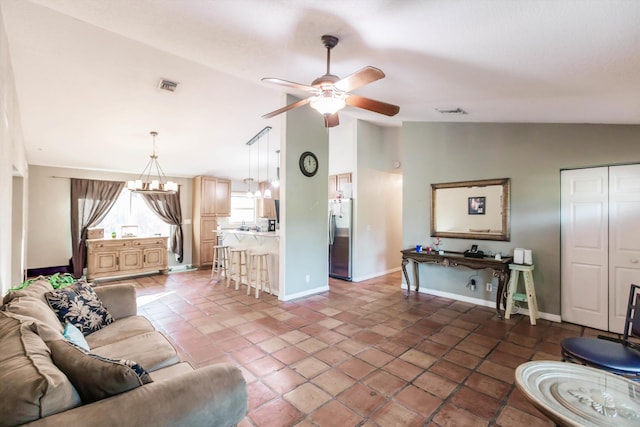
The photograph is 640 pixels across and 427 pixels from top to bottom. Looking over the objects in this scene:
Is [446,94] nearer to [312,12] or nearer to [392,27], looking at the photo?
[392,27]

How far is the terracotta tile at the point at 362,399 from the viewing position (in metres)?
2.06

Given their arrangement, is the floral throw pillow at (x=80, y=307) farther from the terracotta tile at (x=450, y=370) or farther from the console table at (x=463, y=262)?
the console table at (x=463, y=262)

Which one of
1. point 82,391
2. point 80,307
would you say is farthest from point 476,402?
point 80,307

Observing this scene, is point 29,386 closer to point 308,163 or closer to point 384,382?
point 384,382

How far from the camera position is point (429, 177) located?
499cm

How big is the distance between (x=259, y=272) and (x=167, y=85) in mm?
3063

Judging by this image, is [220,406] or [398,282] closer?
[220,406]

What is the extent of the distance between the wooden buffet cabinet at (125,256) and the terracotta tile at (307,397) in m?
5.64

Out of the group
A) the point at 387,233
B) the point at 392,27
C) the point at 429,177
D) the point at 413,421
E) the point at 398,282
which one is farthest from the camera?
the point at 387,233

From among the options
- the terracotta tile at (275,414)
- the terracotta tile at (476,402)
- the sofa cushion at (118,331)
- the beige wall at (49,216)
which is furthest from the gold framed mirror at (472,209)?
the beige wall at (49,216)

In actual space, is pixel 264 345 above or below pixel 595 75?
below

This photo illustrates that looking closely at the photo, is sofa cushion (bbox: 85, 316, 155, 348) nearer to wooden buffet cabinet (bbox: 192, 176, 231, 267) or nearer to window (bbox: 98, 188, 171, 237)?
wooden buffet cabinet (bbox: 192, 176, 231, 267)

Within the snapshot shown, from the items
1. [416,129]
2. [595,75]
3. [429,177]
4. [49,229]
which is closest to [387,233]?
[429,177]

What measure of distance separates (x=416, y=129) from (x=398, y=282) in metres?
2.96
